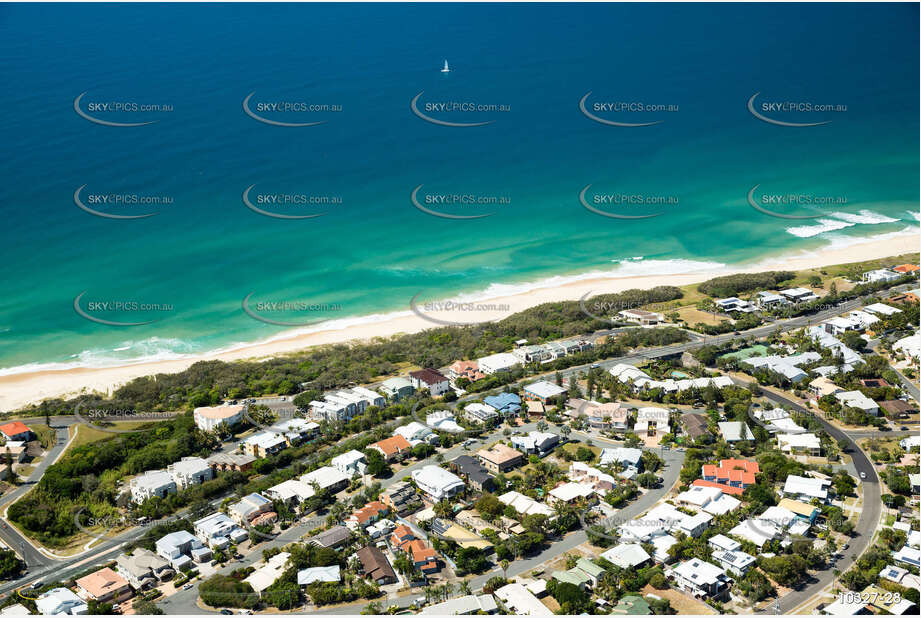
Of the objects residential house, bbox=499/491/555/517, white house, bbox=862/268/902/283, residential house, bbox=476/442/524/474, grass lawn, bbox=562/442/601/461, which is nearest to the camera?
residential house, bbox=499/491/555/517

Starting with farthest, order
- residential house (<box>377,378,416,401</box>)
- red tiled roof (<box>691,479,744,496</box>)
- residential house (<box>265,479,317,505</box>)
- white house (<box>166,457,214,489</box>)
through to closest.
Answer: residential house (<box>377,378,416,401</box>) → white house (<box>166,457,214,489</box>) → residential house (<box>265,479,317,505</box>) → red tiled roof (<box>691,479,744,496</box>)

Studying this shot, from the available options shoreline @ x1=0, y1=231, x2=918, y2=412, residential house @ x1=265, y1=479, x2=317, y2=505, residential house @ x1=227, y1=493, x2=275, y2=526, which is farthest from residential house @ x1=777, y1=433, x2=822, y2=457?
shoreline @ x1=0, y1=231, x2=918, y2=412

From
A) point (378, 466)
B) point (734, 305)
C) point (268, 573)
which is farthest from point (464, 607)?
point (734, 305)

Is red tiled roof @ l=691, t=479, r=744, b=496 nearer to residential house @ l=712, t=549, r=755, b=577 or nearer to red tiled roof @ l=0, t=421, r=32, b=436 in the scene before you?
residential house @ l=712, t=549, r=755, b=577

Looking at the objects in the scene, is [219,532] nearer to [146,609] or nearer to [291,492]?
[291,492]

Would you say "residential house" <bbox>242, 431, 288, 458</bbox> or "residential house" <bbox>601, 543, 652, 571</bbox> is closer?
"residential house" <bbox>601, 543, 652, 571</bbox>

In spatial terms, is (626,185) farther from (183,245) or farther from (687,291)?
(183,245)

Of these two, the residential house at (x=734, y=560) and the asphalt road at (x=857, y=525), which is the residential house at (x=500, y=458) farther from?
the asphalt road at (x=857, y=525)

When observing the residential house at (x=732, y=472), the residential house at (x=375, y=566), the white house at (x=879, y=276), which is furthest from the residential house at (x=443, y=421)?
the white house at (x=879, y=276)
